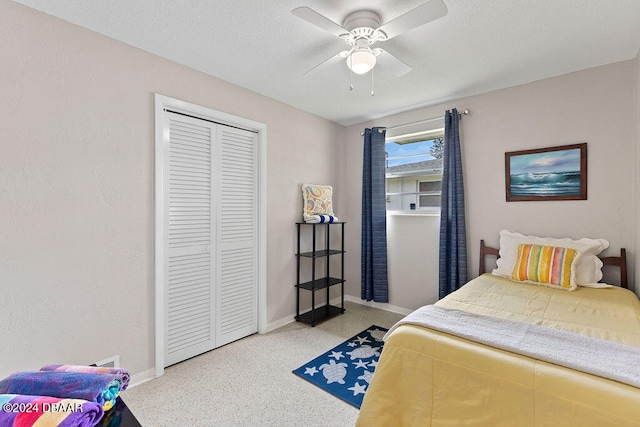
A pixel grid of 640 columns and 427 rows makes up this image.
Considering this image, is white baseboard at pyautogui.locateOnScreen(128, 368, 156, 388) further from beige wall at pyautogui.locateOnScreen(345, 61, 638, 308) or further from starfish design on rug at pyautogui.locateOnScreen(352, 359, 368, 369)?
beige wall at pyautogui.locateOnScreen(345, 61, 638, 308)

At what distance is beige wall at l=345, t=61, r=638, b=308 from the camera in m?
2.43

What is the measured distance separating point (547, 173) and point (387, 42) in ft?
6.22

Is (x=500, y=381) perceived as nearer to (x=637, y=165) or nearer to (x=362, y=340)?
(x=362, y=340)

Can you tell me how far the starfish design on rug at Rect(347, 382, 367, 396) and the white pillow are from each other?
1614 millimetres

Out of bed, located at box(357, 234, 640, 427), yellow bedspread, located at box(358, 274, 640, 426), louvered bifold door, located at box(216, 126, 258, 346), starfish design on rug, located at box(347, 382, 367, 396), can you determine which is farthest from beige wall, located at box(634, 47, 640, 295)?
louvered bifold door, located at box(216, 126, 258, 346)

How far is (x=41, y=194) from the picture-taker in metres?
1.86

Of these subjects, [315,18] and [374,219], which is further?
[374,219]

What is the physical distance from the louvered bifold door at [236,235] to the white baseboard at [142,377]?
2.04 feet

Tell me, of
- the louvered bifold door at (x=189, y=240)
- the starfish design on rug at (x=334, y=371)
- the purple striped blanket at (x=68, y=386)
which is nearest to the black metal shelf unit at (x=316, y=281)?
the starfish design on rug at (x=334, y=371)

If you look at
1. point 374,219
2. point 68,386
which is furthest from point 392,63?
point 68,386

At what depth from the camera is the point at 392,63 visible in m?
2.24

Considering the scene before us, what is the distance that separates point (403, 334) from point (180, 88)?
252 centimetres

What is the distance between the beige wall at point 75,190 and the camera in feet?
5.82

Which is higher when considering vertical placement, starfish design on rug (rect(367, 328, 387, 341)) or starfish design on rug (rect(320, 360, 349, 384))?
starfish design on rug (rect(367, 328, 387, 341))
